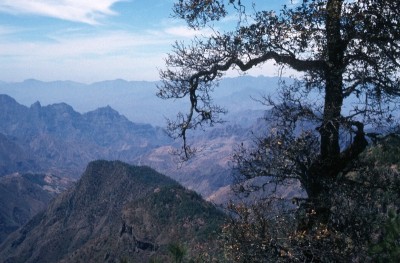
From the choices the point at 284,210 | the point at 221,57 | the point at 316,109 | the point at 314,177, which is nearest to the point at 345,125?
the point at 316,109

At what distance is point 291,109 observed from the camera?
1135cm

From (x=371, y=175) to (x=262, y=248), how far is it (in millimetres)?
3678

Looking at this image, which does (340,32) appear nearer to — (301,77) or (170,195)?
(301,77)

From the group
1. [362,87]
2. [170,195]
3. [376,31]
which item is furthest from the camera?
[170,195]

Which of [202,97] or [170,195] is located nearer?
[202,97]

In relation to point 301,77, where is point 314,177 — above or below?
below

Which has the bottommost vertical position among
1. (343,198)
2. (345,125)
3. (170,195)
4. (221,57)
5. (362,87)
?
(170,195)

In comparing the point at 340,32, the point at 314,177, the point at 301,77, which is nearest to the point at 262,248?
the point at 314,177

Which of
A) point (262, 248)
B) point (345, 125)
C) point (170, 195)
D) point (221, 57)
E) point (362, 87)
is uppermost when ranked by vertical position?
point (221, 57)

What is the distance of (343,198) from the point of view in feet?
36.9

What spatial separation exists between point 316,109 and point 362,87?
125 centimetres

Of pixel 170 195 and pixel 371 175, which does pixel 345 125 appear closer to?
pixel 371 175

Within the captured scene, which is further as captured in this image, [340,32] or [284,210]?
[284,210]

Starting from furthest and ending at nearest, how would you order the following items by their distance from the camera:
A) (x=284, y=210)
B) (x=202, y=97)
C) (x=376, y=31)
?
1. (x=202, y=97)
2. (x=284, y=210)
3. (x=376, y=31)
